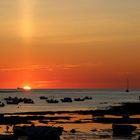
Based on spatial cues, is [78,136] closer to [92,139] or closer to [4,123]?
[92,139]

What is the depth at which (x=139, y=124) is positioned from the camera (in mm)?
75062

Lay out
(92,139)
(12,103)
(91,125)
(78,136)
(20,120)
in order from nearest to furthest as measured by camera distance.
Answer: (92,139)
(78,136)
(91,125)
(20,120)
(12,103)

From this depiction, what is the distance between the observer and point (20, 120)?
3191 inches

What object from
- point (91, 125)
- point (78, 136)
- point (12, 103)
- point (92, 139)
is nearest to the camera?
point (92, 139)

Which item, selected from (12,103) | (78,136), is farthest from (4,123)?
(12,103)

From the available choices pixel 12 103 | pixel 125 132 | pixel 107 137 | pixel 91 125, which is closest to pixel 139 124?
pixel 91 125

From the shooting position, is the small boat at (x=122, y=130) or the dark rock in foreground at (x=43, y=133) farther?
the small boat at (x=122, y=130)

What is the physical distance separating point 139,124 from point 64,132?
55.7 ft

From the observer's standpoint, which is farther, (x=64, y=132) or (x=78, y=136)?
(x=64, y=132)

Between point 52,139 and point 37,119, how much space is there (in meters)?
31.4

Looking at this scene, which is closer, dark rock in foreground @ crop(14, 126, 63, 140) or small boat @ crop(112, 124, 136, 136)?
dark rock in foreground @ crop(14, 126, 63, 140)

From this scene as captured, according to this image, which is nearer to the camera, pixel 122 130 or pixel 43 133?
pixel 43 133

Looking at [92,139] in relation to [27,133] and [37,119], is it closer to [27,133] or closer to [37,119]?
[27,133]

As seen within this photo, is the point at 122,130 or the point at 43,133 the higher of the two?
the point at 43,133
